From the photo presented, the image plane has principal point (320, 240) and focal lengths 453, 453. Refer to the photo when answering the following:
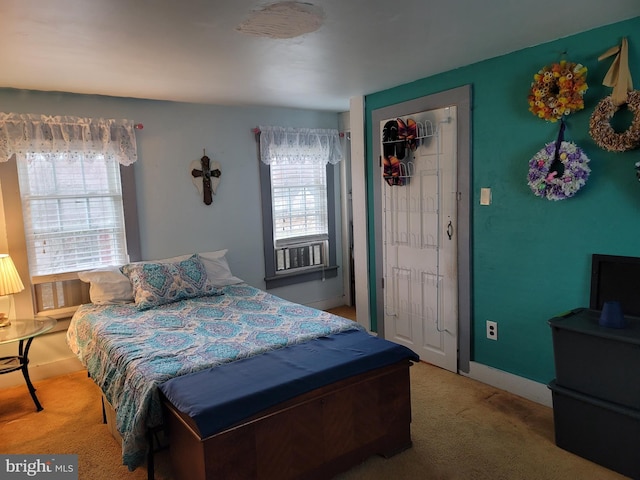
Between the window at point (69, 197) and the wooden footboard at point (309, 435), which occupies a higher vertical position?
the window at point (69, 197)

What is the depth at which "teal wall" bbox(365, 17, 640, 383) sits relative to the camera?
2406mm

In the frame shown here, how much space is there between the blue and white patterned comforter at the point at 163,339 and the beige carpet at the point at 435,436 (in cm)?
33

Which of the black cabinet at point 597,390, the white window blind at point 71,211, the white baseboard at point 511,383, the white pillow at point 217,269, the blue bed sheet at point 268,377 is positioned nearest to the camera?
the blue bed sheet at point 268,377

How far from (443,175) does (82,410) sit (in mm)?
2944

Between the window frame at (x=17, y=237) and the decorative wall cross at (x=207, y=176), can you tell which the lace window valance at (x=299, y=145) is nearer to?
the decorative wall cross at (x=207, y=176)

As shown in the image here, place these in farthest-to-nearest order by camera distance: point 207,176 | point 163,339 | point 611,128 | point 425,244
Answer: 1. point 207,176
2. point 425,244
3. point 163,339
4. point 611,128

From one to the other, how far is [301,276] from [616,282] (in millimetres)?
3038

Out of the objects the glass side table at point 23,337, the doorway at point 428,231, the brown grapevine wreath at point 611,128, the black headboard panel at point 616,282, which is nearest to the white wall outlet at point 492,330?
the doorway at point 428,231

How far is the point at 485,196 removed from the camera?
3039 millimetres

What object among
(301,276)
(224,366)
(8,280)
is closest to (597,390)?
(224,366)

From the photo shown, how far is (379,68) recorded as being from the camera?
3035 millimetres

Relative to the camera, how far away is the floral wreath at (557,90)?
2.41m

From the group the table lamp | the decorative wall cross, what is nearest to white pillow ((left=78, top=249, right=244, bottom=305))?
the table lamp

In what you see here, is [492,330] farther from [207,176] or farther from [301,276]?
[207,176]
